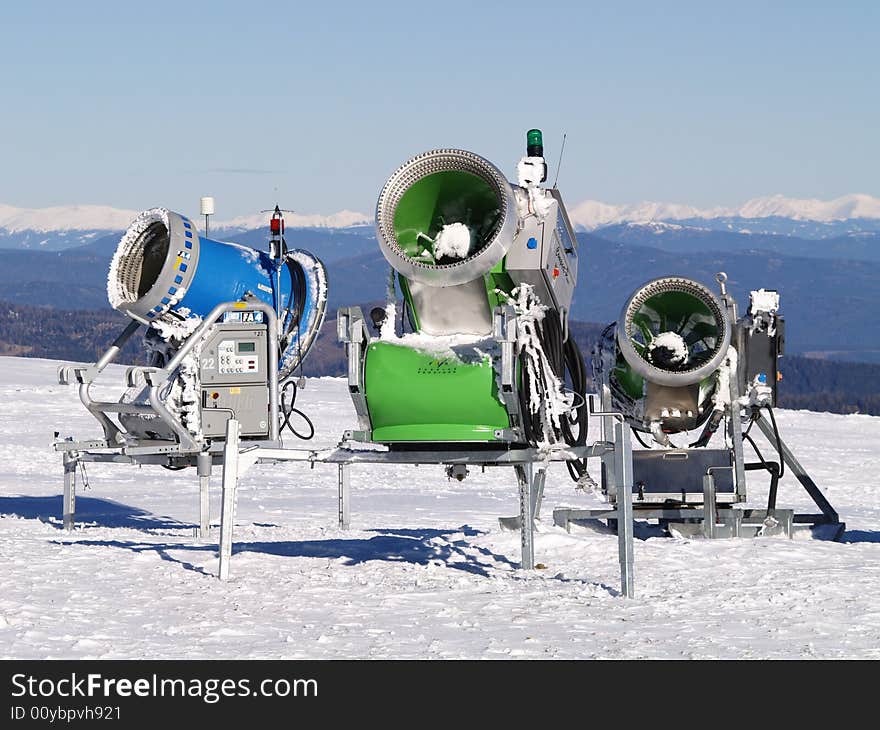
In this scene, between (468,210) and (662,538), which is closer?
(468,210)

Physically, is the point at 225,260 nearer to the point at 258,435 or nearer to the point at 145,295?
the point at 145,295

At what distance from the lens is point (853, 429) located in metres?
41.9

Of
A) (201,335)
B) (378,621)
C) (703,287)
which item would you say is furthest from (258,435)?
(703,287)

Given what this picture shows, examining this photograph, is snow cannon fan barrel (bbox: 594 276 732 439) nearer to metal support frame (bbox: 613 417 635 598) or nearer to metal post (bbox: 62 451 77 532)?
metal support frame (bbox: 613 417 635 598)

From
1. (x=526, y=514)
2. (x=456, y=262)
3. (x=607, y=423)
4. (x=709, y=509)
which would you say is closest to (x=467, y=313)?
(x=456, y=262)

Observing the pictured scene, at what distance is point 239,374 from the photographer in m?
14.7

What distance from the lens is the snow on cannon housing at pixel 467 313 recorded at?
39.9 ft

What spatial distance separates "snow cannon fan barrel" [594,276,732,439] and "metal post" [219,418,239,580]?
230 inches

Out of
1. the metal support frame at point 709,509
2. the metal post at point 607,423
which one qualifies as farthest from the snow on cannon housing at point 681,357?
the metal support frame at point 709,509

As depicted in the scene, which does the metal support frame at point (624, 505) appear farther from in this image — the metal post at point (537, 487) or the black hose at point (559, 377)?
the metal post at point (537, 487)

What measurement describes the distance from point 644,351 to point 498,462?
533 centimetres

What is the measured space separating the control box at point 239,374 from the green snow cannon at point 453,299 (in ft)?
7.46

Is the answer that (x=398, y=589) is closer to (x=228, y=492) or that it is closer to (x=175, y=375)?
(x=228, y=492)

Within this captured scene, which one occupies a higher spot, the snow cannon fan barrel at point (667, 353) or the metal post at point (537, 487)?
the snow cannon fan barrel at point (667, 353)
